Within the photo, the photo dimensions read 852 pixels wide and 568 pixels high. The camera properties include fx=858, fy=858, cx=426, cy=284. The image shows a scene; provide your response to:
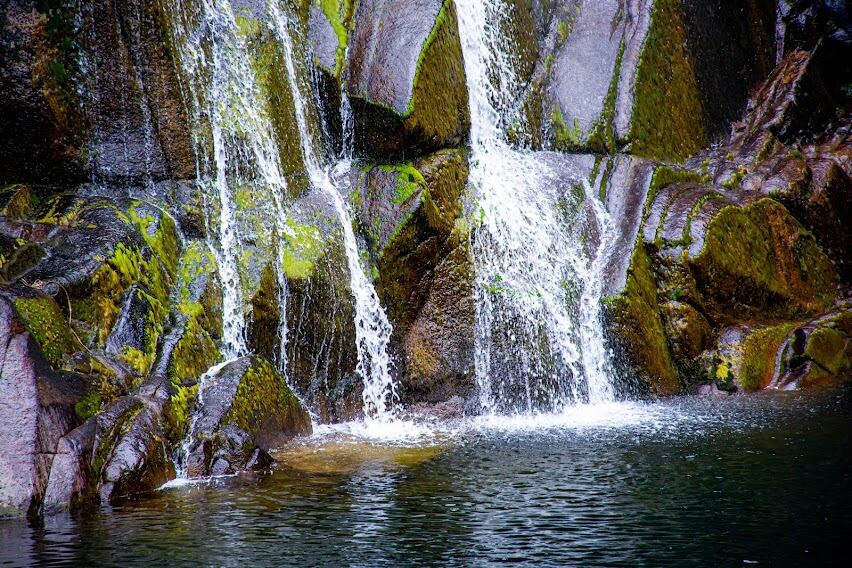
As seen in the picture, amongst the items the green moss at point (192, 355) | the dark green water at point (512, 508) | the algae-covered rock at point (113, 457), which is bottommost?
the dark green water at point (512, 508)

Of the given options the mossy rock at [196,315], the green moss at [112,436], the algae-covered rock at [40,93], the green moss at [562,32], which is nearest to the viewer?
the green moss at [112,436]

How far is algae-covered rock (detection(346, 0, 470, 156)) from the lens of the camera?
39.2 feet

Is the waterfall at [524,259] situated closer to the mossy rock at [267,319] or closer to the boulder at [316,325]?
the boulder at [316,325]

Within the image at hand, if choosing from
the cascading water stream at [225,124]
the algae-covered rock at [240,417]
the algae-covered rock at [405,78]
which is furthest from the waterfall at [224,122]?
the algae-covered rock at [240,417]

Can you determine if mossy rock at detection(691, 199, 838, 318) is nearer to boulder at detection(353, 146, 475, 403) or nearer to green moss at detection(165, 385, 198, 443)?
boulder at detection(353, 146, 475, 403)

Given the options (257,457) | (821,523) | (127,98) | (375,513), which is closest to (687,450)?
(821,523)

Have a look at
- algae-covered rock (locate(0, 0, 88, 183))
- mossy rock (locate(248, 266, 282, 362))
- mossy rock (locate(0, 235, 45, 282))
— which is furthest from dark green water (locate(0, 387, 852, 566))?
algae-covered rock (locate(0, 0, 88, 183))

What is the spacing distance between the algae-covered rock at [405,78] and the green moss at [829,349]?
5.83 m

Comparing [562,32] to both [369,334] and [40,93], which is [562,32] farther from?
[40,93]

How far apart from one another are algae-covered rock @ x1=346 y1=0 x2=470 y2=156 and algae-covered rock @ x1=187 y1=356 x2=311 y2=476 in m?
4.28

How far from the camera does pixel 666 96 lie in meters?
14.9

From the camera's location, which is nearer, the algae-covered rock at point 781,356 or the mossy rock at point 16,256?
the mossy rock at point 16,256

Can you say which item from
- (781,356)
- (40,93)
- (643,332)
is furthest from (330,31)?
(781,356)

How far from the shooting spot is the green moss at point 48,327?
24.4 feet
